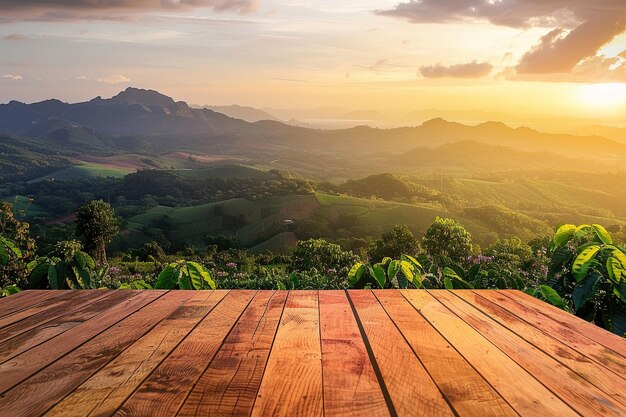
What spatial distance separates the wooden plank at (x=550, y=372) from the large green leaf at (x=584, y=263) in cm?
86

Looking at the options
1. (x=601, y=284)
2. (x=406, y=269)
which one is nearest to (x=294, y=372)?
(x=406, y=269)

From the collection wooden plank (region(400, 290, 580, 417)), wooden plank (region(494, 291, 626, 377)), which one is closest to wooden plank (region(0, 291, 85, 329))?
wooden plank (region(400, 290, 580, 417))

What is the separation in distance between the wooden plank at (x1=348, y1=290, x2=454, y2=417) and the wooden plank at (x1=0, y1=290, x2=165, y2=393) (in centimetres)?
103

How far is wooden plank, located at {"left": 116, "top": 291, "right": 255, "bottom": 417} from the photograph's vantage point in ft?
3.58

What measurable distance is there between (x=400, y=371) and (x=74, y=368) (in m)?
0.99

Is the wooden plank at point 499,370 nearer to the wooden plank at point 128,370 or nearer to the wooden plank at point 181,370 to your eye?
the wooden plank at point 181,370

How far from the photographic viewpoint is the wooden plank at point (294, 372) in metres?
1.08

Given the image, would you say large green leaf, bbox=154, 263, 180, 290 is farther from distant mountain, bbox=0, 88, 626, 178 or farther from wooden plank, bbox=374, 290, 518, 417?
distant mountain, bbox=0, 88, 626, 178

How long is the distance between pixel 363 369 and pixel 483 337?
0.56 meters

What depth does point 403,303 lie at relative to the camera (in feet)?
6.77

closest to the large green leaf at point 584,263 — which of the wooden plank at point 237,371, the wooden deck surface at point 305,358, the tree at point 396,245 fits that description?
the wooden deck surface at point 305,358

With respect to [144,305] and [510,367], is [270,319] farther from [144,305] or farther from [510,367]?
[510,367]

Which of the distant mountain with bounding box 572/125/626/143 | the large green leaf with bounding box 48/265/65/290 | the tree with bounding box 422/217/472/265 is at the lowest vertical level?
the tree with bounding box 422/217/472/265

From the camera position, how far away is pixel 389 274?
105 inches
